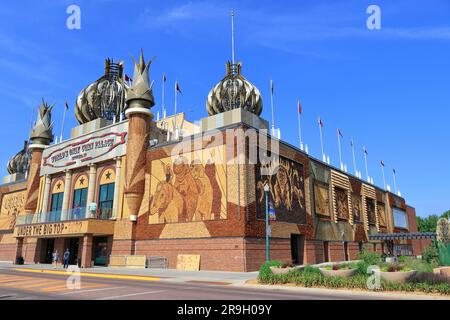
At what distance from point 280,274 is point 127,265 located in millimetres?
18967

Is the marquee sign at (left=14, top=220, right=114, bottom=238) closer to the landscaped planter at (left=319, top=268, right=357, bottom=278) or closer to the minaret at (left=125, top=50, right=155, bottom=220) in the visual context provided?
the minaret at (left=125, top=50, right=155, bottom=220)

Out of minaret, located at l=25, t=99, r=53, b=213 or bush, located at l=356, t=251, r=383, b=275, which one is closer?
bush, located at l=356, t=251, r=383, b=275

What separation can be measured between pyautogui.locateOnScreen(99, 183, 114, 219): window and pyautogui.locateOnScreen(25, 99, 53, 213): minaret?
551 inches

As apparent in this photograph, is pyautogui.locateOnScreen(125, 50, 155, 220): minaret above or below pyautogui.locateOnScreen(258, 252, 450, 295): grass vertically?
above

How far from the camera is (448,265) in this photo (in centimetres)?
1847

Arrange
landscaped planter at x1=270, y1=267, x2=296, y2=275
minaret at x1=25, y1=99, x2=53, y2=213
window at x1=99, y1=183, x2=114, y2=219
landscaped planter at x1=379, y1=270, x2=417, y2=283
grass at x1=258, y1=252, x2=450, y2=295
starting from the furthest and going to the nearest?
minaret at x1=25, y1=99, x2=53, y2=213
window at x1=99, y1=183, x2=114, y2=219
landscaped planter at x1=270, y1=267, x2=296, y2=275
landscaped planter at x1=379, y1=270, x2=417, y2=283
grass at x1=258, y1=252, x2=450, y2=295

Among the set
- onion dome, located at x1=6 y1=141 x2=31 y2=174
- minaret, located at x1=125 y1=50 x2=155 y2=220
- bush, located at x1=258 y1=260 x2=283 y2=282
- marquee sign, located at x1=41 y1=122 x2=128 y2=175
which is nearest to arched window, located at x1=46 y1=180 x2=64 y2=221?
marquee sign, located at x1=41 y1=122 x2=128 y2=175

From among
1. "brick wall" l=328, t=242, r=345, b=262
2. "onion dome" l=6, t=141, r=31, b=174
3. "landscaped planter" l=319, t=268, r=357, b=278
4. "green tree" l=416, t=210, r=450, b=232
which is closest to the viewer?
"landscaped planter" l=319, t=268, r=357, b=278

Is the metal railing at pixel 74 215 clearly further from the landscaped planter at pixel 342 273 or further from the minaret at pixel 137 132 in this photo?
the landscaped planter at pixel 342 273

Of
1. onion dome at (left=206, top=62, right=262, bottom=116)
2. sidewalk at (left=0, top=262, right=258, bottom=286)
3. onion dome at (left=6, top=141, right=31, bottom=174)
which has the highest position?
onion dome at (left=206, top=62, right=262, bottom=116)

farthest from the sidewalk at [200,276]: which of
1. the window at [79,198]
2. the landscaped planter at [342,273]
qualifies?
the window at [79,198]

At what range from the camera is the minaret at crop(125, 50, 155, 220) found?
3528cm

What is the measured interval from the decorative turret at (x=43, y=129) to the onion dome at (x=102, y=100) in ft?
17.2

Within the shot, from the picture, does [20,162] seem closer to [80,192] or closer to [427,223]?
[80,192]
